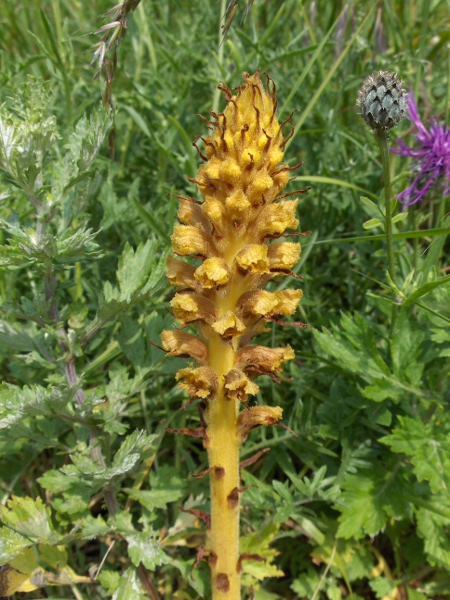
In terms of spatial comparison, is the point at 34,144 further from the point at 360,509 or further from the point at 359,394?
the point at 360,509

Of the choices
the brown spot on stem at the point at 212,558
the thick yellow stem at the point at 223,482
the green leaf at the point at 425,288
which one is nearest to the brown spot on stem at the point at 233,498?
the thick yellow stem at the point at 223,482

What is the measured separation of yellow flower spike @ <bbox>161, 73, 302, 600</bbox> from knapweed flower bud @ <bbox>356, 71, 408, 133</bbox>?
0.37 m

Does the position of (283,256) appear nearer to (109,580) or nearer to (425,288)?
(425,288)

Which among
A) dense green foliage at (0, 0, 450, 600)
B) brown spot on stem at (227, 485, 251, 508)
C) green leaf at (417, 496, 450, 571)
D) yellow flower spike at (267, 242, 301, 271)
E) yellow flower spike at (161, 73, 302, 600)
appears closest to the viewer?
yellow flower spike at (161, 73, 302, 600)

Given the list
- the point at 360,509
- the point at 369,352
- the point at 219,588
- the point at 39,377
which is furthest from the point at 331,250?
the point at 219,588

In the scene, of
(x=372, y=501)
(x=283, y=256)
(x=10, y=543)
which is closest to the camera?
(x=283, y=256)

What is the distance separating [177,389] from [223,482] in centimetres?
63

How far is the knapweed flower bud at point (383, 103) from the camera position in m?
1.86

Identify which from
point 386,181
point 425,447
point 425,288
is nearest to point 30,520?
point 425,447

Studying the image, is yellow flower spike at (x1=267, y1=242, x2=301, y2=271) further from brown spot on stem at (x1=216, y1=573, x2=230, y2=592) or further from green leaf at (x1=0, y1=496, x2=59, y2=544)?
green leaf at (x1=0, y1=496, x2=59, y2=544)

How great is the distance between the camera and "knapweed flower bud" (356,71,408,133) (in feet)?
6.09

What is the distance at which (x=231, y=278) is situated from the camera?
1623 millimetres

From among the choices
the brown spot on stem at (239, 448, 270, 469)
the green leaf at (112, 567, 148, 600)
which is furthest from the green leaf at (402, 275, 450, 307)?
the green leaf at (112, 567, 148, 600)

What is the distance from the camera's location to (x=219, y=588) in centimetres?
180
